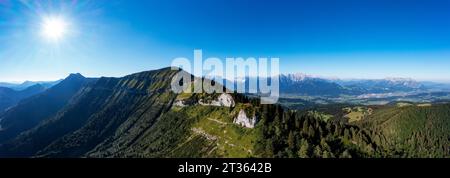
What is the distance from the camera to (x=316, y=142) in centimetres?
18288

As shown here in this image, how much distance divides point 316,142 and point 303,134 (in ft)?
35.1
